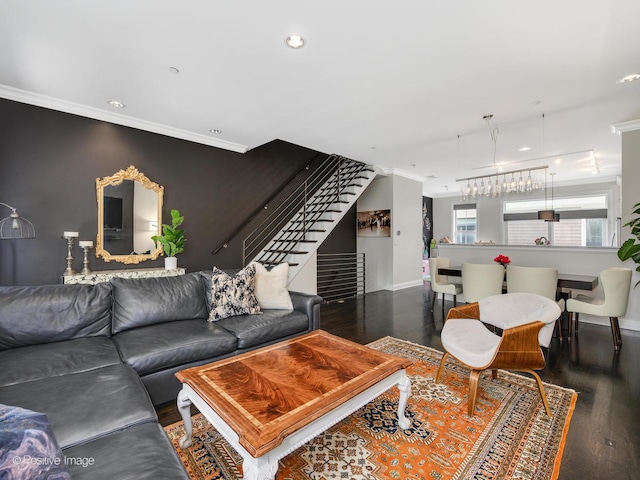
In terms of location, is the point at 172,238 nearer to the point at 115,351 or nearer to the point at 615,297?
the point at 115,351

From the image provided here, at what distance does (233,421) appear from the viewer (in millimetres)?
1350

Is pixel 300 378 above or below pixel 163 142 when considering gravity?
below

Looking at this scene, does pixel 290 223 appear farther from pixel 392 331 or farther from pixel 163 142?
pixel 392 331

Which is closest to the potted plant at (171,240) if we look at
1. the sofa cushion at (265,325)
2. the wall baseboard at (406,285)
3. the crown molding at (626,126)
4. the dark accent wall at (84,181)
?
the dark accent wall at (84,181)

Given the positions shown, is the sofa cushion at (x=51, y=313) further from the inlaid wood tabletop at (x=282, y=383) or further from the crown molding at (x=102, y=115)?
the crown molding at (x=102, y=115)

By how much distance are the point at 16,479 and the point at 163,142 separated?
467cm

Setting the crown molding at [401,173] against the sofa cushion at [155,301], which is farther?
the crown molding at [401,173]

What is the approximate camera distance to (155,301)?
2.76 metres

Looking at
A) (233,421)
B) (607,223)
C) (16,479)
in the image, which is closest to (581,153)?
(607,223)

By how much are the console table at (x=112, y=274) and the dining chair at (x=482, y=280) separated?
160 inches

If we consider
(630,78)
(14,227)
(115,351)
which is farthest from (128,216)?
(630,78)

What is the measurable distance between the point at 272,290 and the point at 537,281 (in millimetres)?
3288

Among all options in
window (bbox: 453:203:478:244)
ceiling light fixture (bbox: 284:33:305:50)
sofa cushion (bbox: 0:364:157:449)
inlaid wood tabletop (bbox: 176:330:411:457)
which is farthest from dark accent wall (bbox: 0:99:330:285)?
window (bbox: 453:203:478:244)

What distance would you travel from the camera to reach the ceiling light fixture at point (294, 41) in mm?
2404
